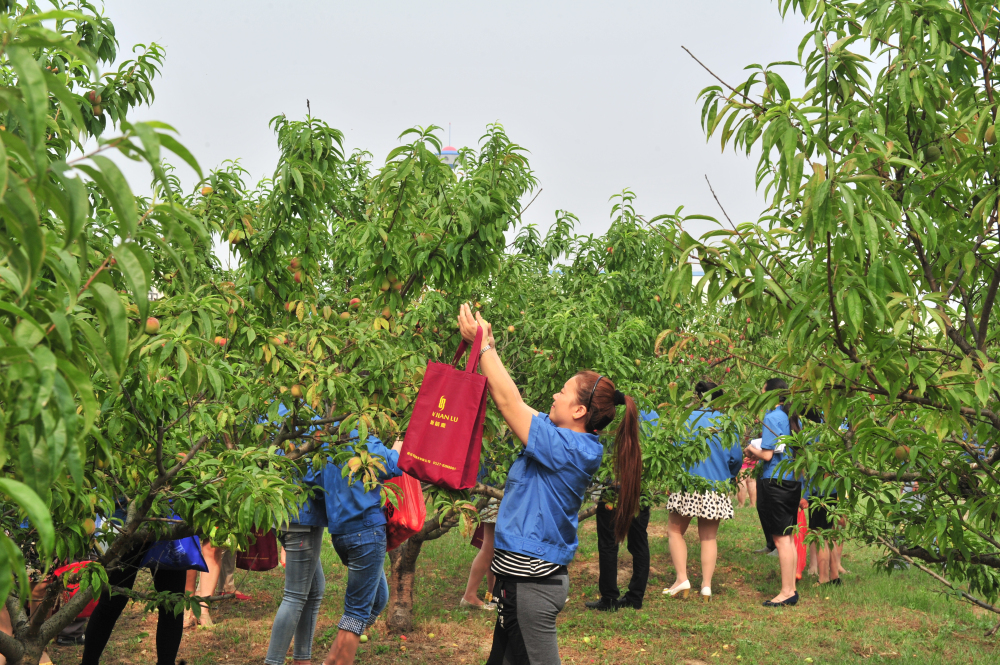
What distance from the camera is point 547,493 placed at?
10.2 feet

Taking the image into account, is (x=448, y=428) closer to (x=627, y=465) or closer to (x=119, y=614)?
(x=627, y=465)

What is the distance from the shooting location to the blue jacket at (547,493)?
3074 mm

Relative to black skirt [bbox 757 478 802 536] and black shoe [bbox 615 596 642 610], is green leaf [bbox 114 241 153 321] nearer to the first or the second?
black shoe [bbox 615 596 642 610]

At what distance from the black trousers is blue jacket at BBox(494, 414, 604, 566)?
3.92 m

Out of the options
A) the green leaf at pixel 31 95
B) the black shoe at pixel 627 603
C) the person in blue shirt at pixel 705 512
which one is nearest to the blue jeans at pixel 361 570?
the black shoe at pixel 627 603

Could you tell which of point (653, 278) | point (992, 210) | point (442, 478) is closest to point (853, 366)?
point (992, 210)

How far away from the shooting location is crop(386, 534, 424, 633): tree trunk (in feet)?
20.2

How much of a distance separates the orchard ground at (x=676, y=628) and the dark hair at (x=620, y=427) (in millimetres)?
2629

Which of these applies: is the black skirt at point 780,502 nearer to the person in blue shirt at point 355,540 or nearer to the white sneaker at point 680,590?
the white sneaker at point 680,590

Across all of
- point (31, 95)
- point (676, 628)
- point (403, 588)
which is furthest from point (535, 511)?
point (676, 628)

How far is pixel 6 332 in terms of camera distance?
113 cm

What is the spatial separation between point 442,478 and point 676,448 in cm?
321

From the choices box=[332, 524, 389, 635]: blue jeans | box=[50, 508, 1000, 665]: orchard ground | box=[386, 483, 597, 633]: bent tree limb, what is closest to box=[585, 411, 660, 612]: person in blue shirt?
box=[50, 508, 1000, 665]: orchard ground

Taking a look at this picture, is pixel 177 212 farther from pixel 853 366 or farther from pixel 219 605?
pixel 219 605
